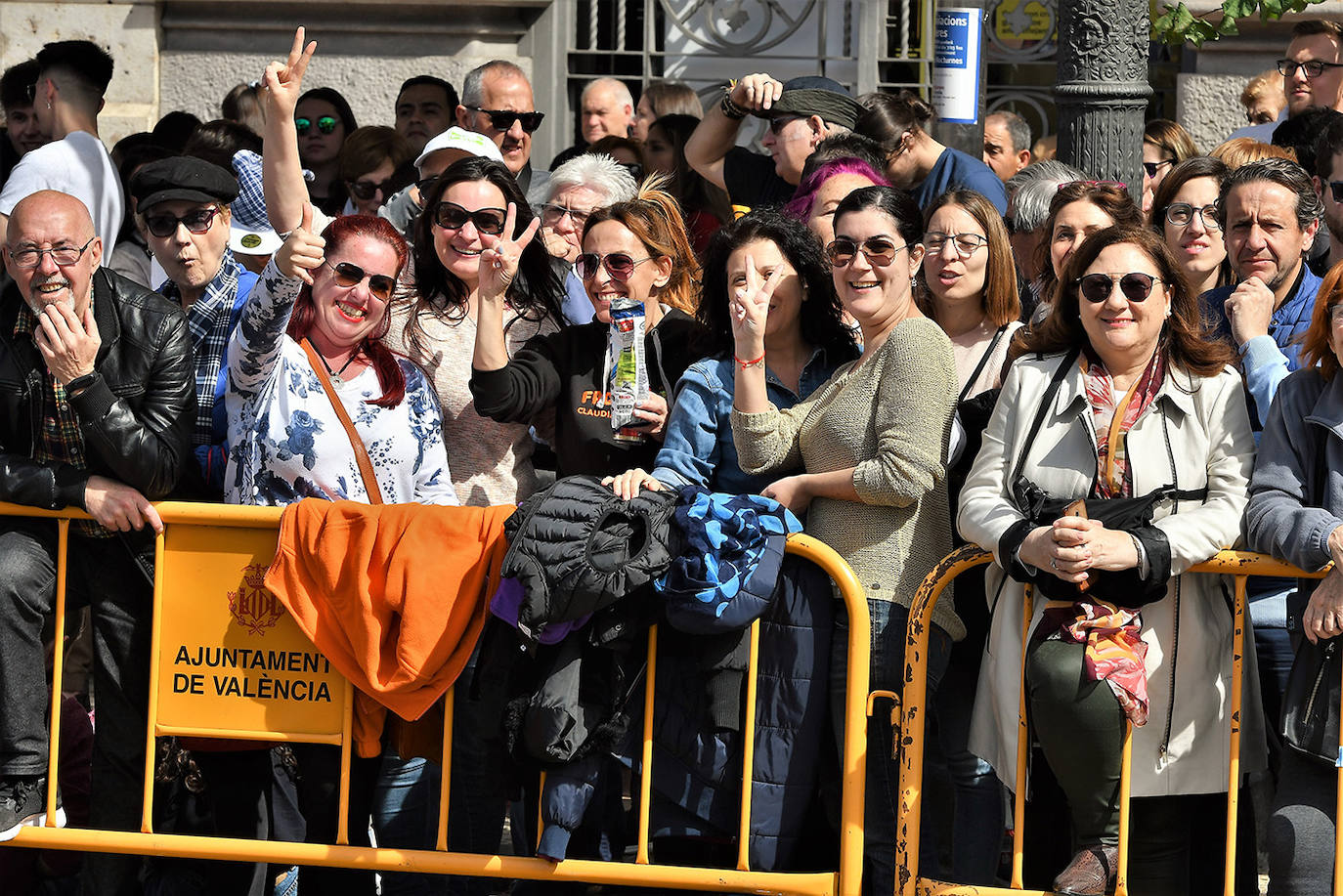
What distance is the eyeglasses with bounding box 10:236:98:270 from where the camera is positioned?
4523 millimetres

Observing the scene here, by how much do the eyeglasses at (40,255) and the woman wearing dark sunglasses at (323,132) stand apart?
3786mm

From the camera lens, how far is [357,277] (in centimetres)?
486

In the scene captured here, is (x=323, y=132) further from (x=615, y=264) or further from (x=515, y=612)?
(x=515, y=612)

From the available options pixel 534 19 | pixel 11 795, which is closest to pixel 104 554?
pixel 11 795

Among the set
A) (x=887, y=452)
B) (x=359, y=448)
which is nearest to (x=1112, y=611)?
(x=887, y=452)

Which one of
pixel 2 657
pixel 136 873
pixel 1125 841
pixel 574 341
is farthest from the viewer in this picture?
pixel 574 341

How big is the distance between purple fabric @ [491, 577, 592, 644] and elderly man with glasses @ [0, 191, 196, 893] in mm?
987

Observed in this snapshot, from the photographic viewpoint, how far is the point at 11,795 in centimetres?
455

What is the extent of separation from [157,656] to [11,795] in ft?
1.76

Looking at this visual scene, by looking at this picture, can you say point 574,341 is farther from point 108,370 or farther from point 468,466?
point 108,370

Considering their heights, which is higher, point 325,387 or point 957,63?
point 957,63

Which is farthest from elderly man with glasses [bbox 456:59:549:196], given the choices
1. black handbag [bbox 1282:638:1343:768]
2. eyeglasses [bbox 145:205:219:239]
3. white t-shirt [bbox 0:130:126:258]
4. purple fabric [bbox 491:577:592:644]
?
black handbag [bbox 1282:638:1343:768]

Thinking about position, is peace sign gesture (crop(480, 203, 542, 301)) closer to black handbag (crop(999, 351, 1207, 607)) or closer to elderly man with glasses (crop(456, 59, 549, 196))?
black handbag (crop(999, 351, 1207, 607))

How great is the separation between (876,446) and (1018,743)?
0.87 m
